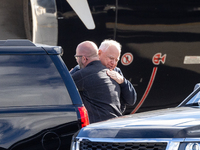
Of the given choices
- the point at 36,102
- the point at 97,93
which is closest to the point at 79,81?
the point at 97,93

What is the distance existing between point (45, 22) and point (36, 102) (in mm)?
4106

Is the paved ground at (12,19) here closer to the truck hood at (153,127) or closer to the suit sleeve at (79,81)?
the suit sleeve at (79,81)

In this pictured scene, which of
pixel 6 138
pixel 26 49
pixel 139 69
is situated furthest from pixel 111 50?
pixel 139 69

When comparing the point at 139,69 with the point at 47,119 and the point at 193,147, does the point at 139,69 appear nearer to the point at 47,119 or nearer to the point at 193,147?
the point at 47,119

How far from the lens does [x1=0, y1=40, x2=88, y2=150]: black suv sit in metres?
4.01

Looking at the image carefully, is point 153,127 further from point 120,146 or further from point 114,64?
point 114,64

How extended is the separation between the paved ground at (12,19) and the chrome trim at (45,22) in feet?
1.40

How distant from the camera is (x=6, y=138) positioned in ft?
13.0

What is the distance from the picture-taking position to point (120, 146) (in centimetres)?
336

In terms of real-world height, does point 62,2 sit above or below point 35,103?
above

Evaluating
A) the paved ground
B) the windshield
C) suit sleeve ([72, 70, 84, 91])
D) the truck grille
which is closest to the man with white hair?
suit sleeve ([72, 70, 84, 91])

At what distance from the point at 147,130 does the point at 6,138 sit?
4.06 feet

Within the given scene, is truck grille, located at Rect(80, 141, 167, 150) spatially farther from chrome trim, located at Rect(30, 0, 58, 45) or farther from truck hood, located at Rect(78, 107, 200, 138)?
chrome trim, located at Rect(30, 0, 58, 45)

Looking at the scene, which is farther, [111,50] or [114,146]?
[111,50]
